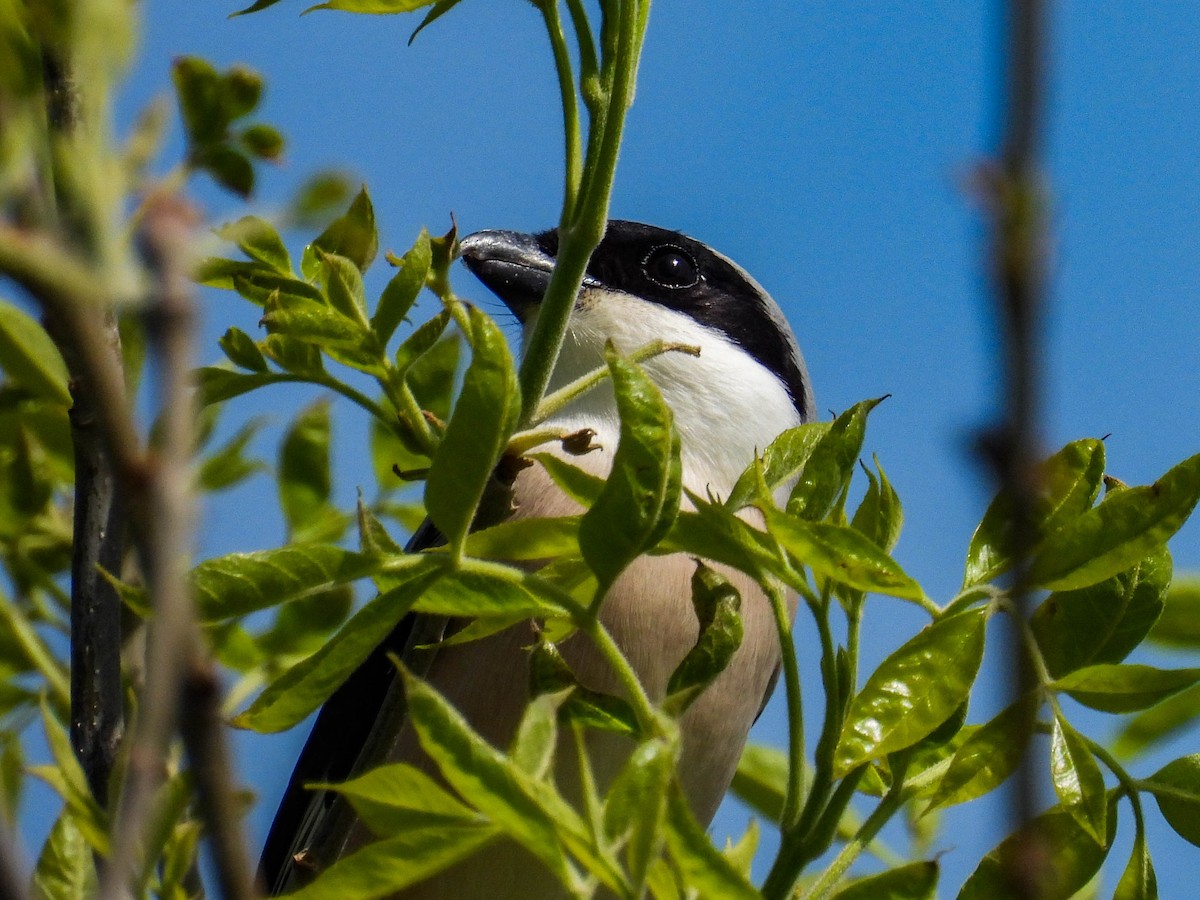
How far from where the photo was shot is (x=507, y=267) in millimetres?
4727

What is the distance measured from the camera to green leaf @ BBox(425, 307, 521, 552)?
1.73 m

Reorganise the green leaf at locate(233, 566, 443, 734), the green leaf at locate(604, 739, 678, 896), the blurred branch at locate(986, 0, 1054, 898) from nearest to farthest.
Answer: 1. the blurred branch at locate(986, 0, 1054, 898)
2. the green leaf at locate(604, 739, 678, 896)
3. the green leaf at locate(233, 566, 443, 734)

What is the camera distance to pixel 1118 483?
7.40 feet

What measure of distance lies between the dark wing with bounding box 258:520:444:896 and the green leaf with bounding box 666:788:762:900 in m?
2.23

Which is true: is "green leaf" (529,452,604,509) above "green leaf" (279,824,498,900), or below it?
above

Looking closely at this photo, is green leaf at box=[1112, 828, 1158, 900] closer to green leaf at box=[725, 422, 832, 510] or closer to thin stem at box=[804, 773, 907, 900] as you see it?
thin stem at box=[804, 773, 907, 900]

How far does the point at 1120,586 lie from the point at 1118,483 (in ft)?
0.67

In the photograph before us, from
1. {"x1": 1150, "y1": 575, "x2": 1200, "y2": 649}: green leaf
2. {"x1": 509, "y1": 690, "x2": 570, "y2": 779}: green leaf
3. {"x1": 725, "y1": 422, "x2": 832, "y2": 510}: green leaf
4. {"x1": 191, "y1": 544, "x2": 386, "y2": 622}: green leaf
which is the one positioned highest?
{"x1": 725, "y1": 422, "x2": 832, "y2": 510}: green leaf

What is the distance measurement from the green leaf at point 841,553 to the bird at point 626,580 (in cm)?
84

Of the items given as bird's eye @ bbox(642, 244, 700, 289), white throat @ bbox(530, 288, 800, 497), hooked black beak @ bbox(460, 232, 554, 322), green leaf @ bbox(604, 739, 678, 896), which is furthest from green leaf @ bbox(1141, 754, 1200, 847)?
bird's eye @ bbox(642, 244, 700, 289)

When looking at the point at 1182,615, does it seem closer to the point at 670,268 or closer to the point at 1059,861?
the point at 1059,861

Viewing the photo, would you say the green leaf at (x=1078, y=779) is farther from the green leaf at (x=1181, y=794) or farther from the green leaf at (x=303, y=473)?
the green leaf at (x=303, y=473)

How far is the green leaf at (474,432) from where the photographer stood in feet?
5.66

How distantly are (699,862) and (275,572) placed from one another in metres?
0.62
